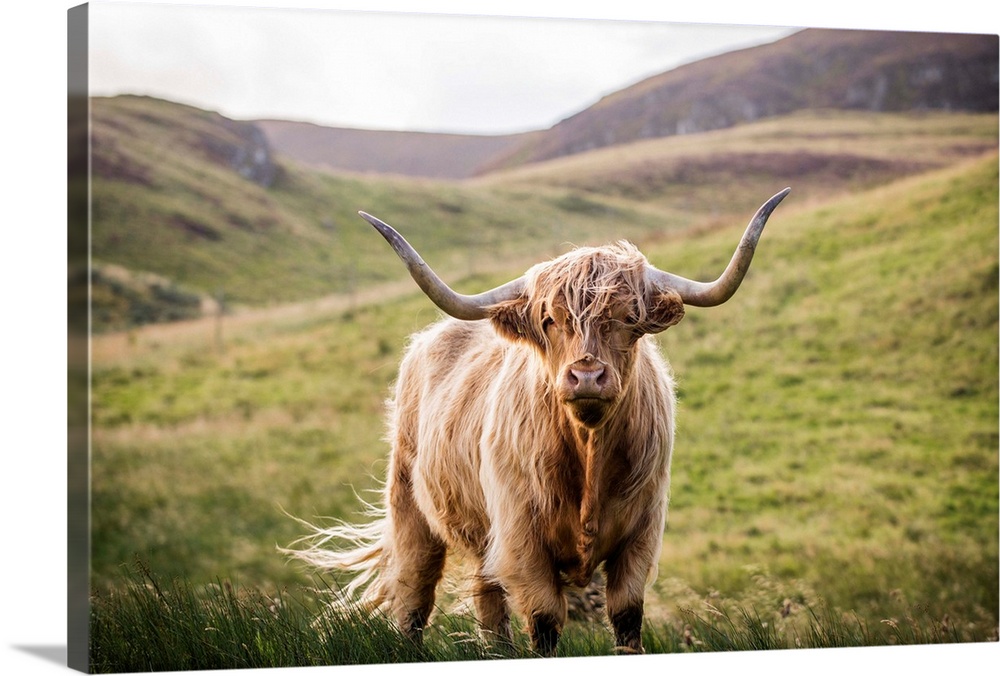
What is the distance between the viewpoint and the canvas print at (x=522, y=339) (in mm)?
4348

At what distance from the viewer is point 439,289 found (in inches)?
154

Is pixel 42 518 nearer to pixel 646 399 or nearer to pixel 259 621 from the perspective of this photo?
pixel 259 621

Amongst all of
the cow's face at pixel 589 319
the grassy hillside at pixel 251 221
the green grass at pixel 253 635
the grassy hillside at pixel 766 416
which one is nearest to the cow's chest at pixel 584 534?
the cow's face at pixel 589 319

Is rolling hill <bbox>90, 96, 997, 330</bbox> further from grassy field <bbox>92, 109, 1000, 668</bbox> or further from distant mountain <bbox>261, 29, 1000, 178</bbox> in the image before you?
grassy field <bbox>92, 109, 1000, 668</bbox>

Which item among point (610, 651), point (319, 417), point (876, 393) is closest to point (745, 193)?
point (876, 393)

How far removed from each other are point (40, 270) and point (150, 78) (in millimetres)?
7119

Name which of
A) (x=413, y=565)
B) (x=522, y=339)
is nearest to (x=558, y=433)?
(x=522, y=339)

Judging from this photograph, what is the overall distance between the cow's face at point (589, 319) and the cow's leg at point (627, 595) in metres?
0.67

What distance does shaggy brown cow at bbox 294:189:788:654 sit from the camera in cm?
389

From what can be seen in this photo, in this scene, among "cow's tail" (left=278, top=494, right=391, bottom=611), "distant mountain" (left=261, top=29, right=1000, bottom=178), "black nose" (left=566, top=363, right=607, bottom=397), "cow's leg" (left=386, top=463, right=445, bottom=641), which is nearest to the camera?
"black nose" (left=566, top=363, right=607, bottom=397)

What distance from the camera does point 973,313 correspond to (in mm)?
10461

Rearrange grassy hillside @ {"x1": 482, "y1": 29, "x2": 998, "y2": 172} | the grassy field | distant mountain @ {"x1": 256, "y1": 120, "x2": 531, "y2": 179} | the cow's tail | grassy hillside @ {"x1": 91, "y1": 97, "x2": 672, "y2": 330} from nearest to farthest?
1. the cow's tail
2. grassy hillside @ {"x1": 482, "y1": 29, "x2": 998, "y2": 172}
3. the grassy field
4. distant mountain @ {"x1": 256, "y1": 120, "x2": 531, "y2": 179}
5. grassy hillside @ {"x1": 91, "y1": 97, "x2": 672, "y2": 330}

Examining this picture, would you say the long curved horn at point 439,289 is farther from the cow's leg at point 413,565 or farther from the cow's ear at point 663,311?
the cow's leg at point 413,565

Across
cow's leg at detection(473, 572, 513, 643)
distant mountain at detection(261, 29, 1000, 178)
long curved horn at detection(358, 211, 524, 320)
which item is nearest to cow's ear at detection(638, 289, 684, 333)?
long curved horn at detection(358, 211, 524, 320)
